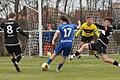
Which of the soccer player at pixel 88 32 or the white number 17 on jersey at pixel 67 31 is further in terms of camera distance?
the soccer player at pixel 88 32

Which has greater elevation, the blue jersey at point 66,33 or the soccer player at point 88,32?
the blue jersey at point 66,33

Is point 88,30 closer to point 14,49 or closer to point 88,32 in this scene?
point 88,32

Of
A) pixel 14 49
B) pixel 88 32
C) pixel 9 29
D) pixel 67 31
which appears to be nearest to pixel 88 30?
pixel 88 32

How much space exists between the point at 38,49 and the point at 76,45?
2.52 m

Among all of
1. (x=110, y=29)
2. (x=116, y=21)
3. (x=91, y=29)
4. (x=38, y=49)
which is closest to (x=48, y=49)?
(x=38, y=49)

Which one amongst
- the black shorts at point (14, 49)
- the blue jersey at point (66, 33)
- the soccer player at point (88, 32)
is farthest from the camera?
the soccer player at point (88, 32)

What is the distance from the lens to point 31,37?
32.1m

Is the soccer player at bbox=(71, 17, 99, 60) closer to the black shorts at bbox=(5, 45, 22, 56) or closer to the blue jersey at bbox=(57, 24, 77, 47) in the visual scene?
the blue jersey at bbox=(57, 24, 77, 47)

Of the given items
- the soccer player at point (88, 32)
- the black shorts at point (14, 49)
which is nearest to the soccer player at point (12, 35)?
the black shorts at point (14, 49)

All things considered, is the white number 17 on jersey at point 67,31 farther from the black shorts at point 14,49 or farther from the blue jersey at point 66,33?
the black shorts at point 14,49

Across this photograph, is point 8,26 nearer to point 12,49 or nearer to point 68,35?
point 12,49

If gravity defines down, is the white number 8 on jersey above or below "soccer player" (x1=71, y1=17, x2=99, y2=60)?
above

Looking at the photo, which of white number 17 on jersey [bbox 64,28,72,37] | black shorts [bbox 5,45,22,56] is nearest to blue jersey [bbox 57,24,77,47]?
white number 17 on jersey [bbox 64,28,72,37]

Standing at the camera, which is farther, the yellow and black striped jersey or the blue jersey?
the yellow and black striped jersey
